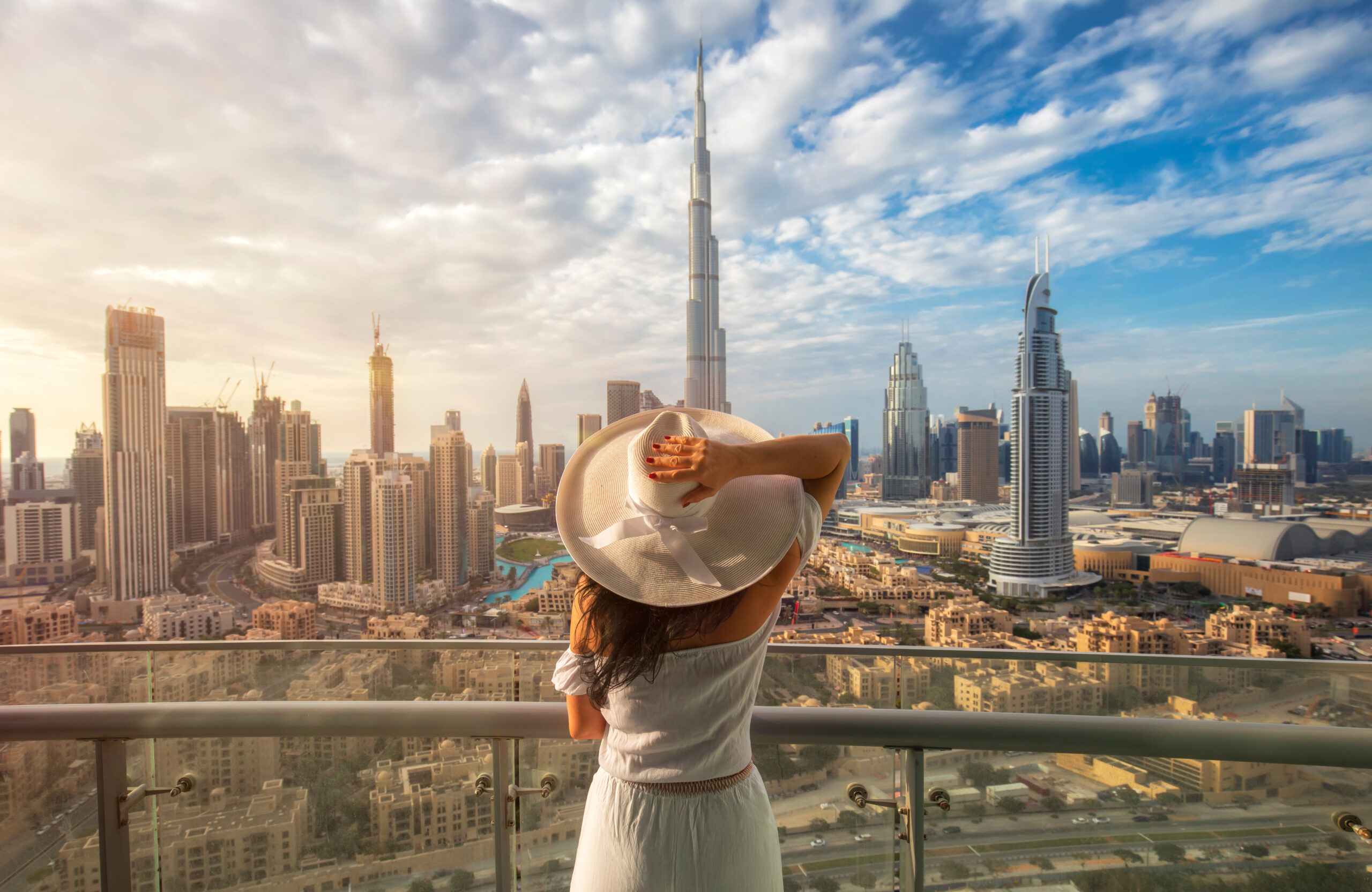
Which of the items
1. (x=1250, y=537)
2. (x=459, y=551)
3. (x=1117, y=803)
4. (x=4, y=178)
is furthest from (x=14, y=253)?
(x=1250, y=537)

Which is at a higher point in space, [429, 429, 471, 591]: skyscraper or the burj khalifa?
the burj khalifa

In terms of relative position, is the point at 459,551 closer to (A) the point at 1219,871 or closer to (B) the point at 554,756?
(B) the point at 554,756

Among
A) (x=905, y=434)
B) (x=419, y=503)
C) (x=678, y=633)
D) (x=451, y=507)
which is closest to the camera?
(x=678, y=633)

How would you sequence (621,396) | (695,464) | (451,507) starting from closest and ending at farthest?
(695,464) < (621,396) < (451,507)

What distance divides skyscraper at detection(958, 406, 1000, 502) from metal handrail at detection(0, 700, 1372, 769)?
46.1 ft

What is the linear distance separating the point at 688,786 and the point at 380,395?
15776 millimetres

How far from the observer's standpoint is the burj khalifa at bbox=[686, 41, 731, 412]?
11.2m

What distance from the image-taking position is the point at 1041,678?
4.82 feet

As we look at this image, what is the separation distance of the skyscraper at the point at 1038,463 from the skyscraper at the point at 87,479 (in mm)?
14327

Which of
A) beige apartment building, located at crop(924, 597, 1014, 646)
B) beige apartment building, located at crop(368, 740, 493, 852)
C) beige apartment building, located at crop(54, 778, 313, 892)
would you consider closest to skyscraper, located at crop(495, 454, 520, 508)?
beige apartment building, located at crop(924, 597, 1014, 646)

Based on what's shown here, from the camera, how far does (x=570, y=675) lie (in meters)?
0.92

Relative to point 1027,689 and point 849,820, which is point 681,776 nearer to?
point 849,820

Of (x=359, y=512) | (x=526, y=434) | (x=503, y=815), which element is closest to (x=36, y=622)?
(x=359, y=512)

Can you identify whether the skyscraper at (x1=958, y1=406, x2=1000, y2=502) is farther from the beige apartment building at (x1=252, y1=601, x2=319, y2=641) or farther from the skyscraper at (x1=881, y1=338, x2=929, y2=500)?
the beige apartment building at (x1=252, y1=601, x2=319, y2=641)
